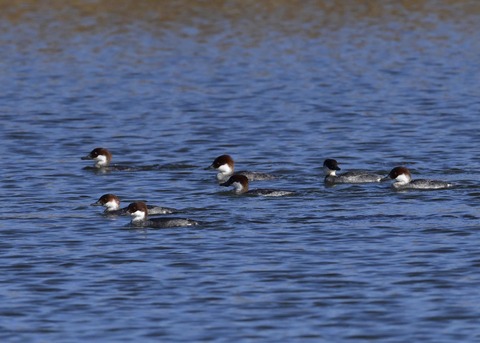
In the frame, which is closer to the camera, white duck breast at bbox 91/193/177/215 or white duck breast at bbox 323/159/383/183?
white duck breast at bbox 91/193/177/215

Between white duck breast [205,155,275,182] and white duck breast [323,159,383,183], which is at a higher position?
white duck breast [205,155,275,182]

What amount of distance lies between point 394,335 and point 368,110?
20.3 metres

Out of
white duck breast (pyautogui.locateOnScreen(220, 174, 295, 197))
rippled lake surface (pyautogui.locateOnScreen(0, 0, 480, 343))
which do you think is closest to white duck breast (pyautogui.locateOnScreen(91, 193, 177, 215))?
rippled lake surface (pyautogui.locateOnScreen(0, 0, 480, 343))

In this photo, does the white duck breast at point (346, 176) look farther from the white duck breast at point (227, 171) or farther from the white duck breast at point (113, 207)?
the white duck breast at point (113, 207)

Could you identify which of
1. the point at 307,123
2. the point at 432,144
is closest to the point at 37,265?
the point at 432,144

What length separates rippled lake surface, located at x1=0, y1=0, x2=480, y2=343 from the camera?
16109 mm

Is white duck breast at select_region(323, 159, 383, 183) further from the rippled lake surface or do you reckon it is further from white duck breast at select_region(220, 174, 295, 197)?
white duck breast at select_region(220, 174, 295, 197)

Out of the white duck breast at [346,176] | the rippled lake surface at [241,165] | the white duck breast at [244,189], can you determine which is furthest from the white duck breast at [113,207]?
the white duck breast at [346,176]

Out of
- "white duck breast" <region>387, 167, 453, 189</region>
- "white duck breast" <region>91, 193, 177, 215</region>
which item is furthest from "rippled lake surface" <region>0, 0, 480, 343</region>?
"white duck breast" <region>387, 167, 453, 189</region>

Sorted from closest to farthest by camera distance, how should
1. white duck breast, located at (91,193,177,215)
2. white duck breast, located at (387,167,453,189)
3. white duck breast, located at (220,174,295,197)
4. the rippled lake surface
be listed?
the rippled lake surface
white duck breast, located at (91,193,177,215)
white duck breast, located at (220,174,295,197)
white duck breast, located at (387,167,453,189)

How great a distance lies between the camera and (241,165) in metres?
28.0

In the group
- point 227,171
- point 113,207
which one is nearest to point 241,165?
point 227,171

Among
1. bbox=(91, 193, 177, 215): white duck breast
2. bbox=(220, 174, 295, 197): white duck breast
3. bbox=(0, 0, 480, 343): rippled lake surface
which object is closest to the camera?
bbox=(0, 0, 480, 343): rippled lake surface

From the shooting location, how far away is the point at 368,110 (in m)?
34.9
